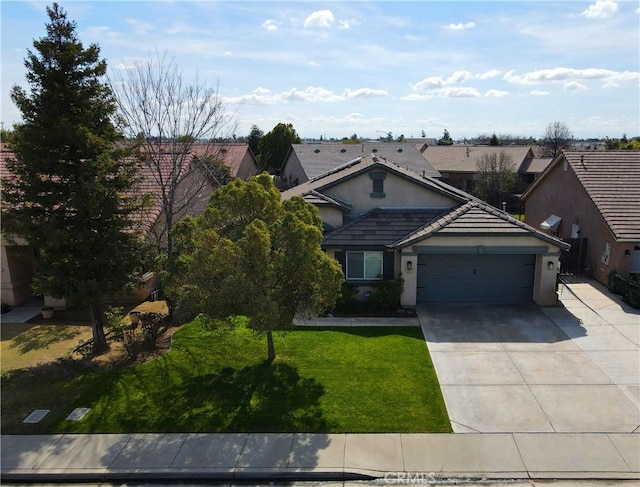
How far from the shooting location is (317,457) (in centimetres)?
988

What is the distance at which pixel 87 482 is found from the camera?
958cm

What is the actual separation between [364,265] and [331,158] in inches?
1091

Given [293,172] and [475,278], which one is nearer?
[475,278]

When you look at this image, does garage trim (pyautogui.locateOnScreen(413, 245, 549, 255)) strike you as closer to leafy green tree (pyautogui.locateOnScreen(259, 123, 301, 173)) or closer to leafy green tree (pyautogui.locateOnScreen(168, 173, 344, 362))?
leafy green tree (pyautogui.locateOnScreen(168, 173, 344, 362))

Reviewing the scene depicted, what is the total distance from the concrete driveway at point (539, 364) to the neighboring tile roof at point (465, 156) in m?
33.6

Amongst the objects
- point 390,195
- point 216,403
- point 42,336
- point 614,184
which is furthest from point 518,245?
point 42,336

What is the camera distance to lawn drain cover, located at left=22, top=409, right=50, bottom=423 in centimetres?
1141

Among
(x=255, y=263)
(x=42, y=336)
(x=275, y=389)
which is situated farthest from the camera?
(x=42, y=336)

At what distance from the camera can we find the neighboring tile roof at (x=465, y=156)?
50.5m

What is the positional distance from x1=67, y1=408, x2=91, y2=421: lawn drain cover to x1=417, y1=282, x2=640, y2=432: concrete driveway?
8.19m

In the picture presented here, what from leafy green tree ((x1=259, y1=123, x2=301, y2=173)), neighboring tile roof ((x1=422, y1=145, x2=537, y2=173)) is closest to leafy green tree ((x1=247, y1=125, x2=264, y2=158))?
leafy green tree ((x1=259, y1=123, x2=301, y2=173))

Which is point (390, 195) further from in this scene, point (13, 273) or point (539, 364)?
point (13, 273)

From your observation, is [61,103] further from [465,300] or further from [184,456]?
[465,300]

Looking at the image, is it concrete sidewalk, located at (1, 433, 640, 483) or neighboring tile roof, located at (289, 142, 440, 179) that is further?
neighboring tile roof, located at (289, 142, 440, 179)
